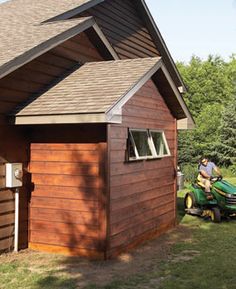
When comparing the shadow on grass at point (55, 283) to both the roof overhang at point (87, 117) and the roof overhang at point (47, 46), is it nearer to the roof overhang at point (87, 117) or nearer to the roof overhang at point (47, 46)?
the roof overhang at point (87, 117)

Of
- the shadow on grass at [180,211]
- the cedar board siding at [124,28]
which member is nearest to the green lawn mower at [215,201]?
the shadow on grass at [180,211]

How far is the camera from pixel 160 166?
10.5m

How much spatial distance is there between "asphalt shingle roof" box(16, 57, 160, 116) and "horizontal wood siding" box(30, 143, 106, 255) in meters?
0.81

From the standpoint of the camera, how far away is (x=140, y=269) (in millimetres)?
7383

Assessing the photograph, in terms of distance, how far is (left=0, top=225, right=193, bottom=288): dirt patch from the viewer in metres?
6.87

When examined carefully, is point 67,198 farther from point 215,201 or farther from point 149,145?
point 215,201

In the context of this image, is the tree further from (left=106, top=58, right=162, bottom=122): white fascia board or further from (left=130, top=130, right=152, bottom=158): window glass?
(left=106, top=58, right=162, bottom=122): white fascia board

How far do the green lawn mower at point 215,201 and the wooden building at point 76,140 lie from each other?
2.67 metres

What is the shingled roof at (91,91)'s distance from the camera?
7.50 metres

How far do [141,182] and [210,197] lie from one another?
3.78 meters

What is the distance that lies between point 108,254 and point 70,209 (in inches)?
43.6

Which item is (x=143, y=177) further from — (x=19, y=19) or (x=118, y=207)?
(x=19, y=19)

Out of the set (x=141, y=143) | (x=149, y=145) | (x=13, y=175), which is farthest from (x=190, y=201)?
(x=13, y=175)

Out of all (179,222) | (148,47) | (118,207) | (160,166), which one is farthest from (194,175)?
(118,207)
